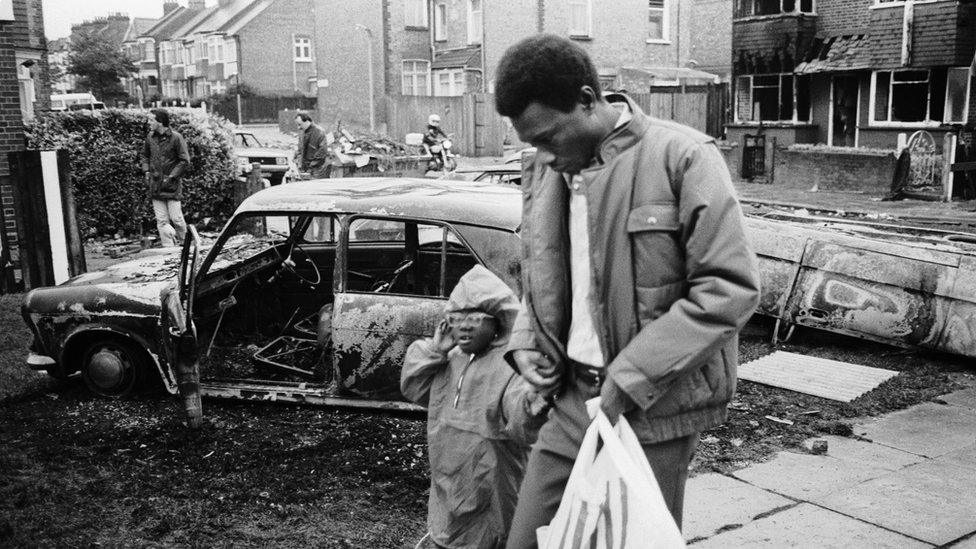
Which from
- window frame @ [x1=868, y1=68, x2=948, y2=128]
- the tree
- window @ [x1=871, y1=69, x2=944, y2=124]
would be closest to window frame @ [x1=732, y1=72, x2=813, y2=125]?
window frame @ [x1=868, y1=68, x2=948, y2=128]

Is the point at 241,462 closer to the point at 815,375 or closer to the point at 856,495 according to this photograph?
the point at 856,495

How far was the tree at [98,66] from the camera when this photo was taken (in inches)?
2363

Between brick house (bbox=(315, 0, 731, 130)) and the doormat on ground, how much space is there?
1261 inches

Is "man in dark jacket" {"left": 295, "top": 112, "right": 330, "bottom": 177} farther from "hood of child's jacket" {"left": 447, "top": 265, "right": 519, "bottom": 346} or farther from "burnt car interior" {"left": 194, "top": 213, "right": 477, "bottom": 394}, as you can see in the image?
"hood of child's jacket" {"left": 447, "top": 265, "right": 519, "bottom": 346}

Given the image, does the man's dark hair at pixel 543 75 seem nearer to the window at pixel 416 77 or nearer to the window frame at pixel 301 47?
the window at pixel 416 77

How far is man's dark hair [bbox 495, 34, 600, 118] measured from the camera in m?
2.31

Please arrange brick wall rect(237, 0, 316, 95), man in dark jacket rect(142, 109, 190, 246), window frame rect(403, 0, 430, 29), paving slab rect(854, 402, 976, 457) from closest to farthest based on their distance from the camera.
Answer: paving slab rect(854, 402, 976, 457) → man in dark jacket rect(142, 109, 190, 246) → window frame rect(403, 0, 430, 29) → brick wall rect(237, 0, 316, 95)

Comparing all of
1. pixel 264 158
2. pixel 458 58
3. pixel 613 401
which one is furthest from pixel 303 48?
pixel 613 401

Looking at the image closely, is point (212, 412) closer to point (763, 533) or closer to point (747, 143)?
point (763, 533)

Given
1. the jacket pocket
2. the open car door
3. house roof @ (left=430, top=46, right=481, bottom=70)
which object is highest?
house roof @ (left=430, top=46, right=481, bottom=70)

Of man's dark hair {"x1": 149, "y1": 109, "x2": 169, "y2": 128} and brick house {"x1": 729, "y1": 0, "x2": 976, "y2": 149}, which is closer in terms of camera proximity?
man's dark hair {"x1": 149, "y1": 109, "x2": 169, "y2": 128}

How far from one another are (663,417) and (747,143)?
2887 centimetres

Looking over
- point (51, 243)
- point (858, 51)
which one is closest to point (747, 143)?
point (858, 51)

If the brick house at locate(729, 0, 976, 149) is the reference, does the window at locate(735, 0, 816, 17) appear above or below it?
above
